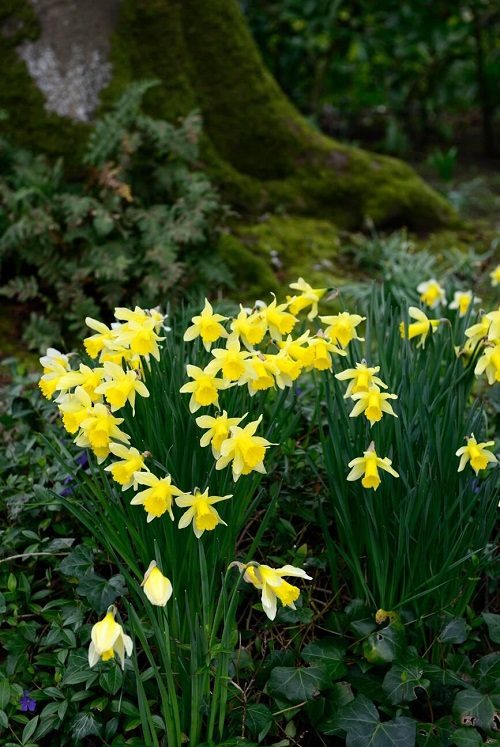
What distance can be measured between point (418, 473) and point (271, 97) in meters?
3.36

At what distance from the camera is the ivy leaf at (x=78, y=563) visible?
187 cm

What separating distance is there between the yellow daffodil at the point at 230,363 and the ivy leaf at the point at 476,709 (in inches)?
36.0

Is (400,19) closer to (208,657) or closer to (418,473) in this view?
(418,473)

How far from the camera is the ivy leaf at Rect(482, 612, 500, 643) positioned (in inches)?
72.8

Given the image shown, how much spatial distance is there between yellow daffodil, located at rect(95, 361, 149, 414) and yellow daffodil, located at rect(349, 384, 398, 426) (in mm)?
477

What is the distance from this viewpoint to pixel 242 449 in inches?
59.6

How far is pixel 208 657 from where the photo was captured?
155cm

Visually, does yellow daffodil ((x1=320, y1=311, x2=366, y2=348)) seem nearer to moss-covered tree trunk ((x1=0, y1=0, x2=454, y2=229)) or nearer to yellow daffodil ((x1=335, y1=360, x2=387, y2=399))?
yellow daffodil ((x1=335, y1=360, x2=387, y2=399))

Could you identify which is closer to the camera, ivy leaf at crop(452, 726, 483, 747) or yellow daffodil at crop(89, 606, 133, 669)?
yellow daffodil at crop(89, 606, 133, 669)

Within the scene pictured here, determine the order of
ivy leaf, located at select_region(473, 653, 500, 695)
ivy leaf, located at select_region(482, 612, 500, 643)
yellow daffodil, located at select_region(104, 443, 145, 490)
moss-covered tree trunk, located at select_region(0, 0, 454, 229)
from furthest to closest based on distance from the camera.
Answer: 1. moss-covered tree trunk, located at select_region(0, 0, 454, 229)
2. ivy leaf, located at select_region(482, 612, 500, 643)
3. ivy leaf, located at select_region(473, 653, 500, 695)
4. yellow daffodil, located at select_region(104, 443, 145, 490)

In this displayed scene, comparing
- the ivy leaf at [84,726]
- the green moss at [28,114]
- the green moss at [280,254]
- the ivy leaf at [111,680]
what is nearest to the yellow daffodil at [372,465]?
the ivy leaf at [111,680]

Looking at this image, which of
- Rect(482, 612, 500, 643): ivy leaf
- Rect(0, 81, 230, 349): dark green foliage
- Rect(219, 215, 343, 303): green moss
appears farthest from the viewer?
Rect(219, 215, 343, 303): green moss


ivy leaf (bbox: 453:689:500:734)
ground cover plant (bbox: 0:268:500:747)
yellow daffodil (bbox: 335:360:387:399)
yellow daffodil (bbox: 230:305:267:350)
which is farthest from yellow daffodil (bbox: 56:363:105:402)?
ivy leaf (bbox: 453:689:500:734)

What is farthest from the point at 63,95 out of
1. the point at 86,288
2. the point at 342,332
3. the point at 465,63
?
the point at 465,63
